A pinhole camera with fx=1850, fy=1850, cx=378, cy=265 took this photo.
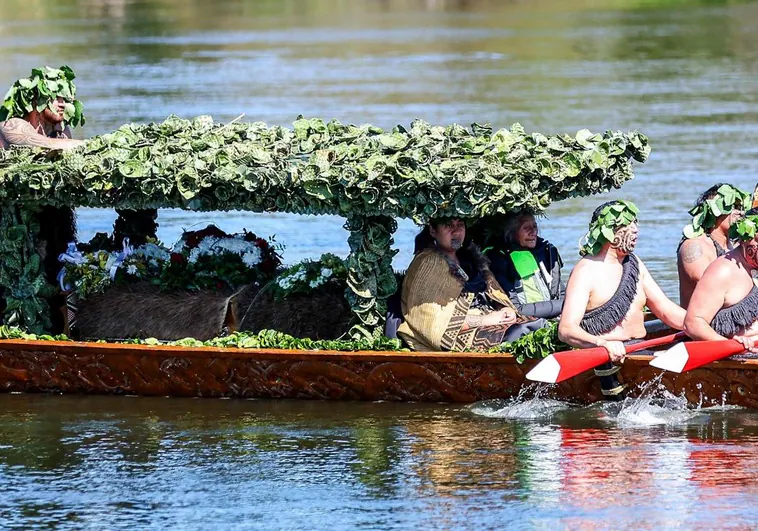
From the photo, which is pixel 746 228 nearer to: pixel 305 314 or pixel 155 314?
pixel 305 314

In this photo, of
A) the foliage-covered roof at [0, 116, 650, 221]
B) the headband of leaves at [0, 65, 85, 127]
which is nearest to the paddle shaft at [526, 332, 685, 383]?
the foliage-covered roof at [0, 116, 650, 221]

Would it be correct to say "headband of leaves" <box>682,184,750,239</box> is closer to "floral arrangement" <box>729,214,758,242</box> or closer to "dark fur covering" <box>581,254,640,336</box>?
"dark fur covering" <box>581,254,640,336</box>

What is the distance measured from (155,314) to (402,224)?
8.06 meters

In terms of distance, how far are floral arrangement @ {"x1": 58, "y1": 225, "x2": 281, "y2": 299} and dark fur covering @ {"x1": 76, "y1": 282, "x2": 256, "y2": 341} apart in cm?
10

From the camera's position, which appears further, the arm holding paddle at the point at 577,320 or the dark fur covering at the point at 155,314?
the dark fur covering at the point at 155,314

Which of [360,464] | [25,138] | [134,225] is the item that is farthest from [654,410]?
[25,138]

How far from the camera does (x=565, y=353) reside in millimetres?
12141

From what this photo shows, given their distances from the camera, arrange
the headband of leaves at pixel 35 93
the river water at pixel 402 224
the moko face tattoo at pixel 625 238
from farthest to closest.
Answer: the headband of leaves at pixel 35 93 → the moko face tattoo at pixel 625 238 → the river water at pixel 402 224

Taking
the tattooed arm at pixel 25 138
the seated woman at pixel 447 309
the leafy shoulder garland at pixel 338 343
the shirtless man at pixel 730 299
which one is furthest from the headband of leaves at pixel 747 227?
the tattooed arm at pixel 25 138

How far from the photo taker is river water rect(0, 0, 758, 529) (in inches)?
429

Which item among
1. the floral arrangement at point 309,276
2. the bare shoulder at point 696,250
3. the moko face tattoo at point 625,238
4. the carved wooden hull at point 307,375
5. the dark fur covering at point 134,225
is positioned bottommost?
the carved wooden hull at point 307,375

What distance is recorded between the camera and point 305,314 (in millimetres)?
13531

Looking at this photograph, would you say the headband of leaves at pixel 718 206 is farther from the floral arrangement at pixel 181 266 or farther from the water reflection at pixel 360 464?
the floral arrangement at pixel 181 266

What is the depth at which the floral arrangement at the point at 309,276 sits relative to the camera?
1354cm
